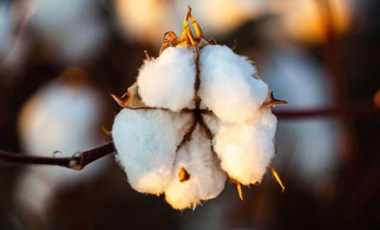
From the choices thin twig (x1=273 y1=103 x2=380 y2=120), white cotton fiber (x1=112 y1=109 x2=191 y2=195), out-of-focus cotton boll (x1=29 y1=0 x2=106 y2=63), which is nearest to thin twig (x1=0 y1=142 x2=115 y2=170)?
white cotton fiber (x1=112 y1=109 x2=191 y2=195)

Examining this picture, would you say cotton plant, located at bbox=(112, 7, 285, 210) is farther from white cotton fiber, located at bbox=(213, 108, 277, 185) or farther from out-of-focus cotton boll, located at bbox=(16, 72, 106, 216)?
out-of-focus cotton boll, located at bbox=(16, 72, 106, 216)

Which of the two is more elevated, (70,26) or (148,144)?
(148,144)

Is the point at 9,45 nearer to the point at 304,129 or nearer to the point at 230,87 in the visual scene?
the point at 304,129

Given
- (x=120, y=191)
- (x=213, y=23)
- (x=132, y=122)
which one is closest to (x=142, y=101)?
(x=132, y=122)

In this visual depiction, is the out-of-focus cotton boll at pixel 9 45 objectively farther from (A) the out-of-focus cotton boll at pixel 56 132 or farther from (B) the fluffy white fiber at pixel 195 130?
(B) the fluffy white fiber at pixel 195 130

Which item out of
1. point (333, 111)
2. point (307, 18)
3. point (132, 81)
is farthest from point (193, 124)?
point (307, 18)

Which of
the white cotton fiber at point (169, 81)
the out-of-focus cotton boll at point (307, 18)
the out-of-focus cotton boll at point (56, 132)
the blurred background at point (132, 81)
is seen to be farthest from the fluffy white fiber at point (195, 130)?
the out-of-focus cotton boll at point (307, 18)
